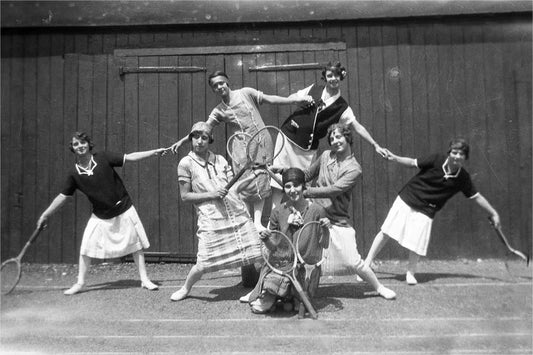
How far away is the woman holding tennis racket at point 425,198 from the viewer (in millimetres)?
4641

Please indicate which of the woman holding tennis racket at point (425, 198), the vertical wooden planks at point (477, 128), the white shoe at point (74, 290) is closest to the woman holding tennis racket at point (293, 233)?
the woman holding tennis racket at point (425, 198)

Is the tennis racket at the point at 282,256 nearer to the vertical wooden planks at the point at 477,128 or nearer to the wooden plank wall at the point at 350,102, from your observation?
the wooden plank wall at the point at 350,102

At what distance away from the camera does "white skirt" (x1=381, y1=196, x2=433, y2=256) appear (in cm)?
468

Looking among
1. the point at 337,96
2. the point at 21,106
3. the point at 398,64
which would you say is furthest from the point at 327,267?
the point at 21,106

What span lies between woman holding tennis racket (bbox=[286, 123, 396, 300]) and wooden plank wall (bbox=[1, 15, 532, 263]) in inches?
60.6

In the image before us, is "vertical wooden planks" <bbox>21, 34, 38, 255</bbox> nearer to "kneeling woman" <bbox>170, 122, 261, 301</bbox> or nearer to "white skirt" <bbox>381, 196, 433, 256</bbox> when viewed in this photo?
"kneeling woman" <bbox>170, 122, 261, 301</bbox>

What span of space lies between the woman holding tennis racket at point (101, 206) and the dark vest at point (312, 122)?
140cm

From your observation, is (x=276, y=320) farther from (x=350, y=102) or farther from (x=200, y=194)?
(x=350, y=102)

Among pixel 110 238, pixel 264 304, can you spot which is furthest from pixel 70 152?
pixel 264 304

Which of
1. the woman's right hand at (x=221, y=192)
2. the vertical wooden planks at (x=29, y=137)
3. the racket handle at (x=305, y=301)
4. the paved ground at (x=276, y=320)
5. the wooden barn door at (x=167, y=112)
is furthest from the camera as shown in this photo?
the vertical wooden planks at (x=29, y=137)

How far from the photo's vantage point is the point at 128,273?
223 inches

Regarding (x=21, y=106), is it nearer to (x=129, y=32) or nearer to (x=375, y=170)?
(x=129, y=32)

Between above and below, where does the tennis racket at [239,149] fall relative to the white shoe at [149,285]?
above

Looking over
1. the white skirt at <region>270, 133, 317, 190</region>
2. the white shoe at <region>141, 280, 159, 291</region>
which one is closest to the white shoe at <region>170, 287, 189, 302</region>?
the white shoe at <region>141, 280, 159, 291</region>
